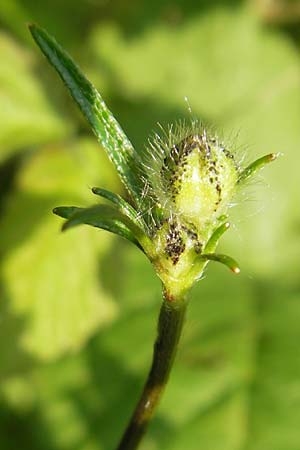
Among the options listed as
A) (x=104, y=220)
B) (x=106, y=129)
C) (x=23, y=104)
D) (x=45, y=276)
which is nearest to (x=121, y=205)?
(x=104, y=220)

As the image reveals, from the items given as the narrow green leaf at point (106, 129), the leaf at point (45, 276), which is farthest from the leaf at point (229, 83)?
the narrow green leaf at point (106, 129)

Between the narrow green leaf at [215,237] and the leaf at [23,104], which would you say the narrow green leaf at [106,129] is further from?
the leaf at [23,104]

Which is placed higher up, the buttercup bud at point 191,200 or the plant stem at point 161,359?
the buttercup bud at point 191,200

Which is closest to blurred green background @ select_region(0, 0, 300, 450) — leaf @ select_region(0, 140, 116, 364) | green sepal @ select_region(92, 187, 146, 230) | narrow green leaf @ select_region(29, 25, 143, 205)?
leaf @ select_region(0, 140, 116, 364)

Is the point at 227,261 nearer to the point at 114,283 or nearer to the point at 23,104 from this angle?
the point at 114,283

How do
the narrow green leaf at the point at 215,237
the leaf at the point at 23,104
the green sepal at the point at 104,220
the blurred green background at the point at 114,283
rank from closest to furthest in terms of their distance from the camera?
the green sepal at the point at 104,220
the narrow green leaf at the point at 215,237
the blurred green background at the point at 114,283
the leaf at the point at 23,104
